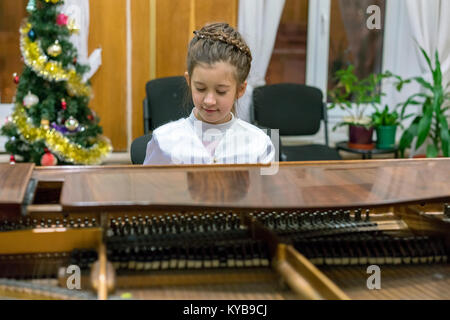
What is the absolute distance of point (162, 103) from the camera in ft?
14.4

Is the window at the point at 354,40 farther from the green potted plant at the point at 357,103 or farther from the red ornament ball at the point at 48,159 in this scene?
the red ornament ball at the point at 48,159

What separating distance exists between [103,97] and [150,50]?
1.89 feet

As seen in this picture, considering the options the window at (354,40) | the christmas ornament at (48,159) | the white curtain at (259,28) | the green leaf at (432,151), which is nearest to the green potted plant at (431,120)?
the green leaf at (432,151)

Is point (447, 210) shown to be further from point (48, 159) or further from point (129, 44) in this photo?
point (129, 44)

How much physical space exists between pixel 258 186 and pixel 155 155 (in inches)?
30.8

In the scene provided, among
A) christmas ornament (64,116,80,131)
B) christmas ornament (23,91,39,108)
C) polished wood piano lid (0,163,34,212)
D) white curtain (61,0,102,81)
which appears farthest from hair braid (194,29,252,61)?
white curtain (61,0,102,81)

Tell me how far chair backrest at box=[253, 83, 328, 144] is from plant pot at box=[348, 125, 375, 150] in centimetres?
28

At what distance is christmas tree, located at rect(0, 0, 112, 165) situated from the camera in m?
4.41

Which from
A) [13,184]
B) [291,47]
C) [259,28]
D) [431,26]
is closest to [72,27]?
[259,28]

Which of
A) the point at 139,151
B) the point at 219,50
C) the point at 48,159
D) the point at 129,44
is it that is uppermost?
the point at 129,44

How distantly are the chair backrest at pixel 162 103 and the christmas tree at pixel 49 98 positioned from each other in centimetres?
56

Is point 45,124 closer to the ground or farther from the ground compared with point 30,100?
closer to the ground

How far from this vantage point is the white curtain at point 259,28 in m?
4.96
